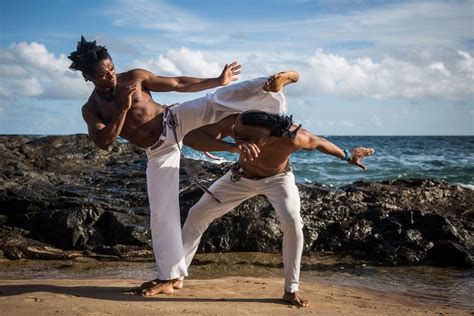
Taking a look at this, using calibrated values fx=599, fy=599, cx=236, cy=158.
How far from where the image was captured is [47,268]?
25.3ft

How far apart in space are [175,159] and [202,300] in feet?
4.36

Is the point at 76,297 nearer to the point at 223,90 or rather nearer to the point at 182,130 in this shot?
the point at 182,130

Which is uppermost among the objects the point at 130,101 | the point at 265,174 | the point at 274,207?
the point at 130,101

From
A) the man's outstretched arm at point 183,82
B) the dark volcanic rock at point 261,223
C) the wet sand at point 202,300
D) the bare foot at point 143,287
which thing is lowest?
the wet sand at point 202,300

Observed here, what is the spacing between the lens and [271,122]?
532 centimetres

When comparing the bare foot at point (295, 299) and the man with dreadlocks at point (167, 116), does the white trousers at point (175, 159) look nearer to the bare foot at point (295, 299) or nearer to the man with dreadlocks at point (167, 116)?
the man with dreadlocks at point (167, 116)

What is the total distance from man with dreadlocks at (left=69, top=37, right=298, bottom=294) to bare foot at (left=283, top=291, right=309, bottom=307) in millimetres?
1004

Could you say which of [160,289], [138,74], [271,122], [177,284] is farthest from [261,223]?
[138,74]

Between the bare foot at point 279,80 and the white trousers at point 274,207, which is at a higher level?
the bare foot at point 279,80

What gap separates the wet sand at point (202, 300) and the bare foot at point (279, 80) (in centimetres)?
198

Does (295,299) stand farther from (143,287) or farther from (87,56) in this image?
(87,56)

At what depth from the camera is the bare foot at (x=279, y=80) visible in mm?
5414

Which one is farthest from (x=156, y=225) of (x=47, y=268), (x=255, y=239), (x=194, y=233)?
(x=255, y=239)

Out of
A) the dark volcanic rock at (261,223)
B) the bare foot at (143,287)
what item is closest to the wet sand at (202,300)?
the bare foot at (143,287)
